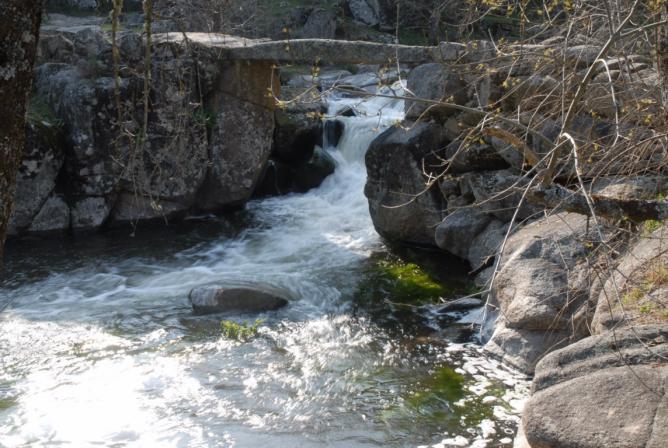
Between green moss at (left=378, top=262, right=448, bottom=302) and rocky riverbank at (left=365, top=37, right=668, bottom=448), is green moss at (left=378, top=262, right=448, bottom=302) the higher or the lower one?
the lower one

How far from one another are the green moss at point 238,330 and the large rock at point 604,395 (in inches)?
125

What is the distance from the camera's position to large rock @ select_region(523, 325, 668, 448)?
3947mm

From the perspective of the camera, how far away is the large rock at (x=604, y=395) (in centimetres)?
395

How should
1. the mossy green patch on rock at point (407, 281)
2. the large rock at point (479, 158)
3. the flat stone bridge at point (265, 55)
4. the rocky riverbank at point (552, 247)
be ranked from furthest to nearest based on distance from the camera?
1. the flat stone bridge at point (265, 55)
2. the large rock at point (479, 158)
3. the mossy green patch on rock at point (407, 281)
4. the rocky riverbank at point (552, 247)

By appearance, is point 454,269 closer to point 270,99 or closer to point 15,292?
point 270,99

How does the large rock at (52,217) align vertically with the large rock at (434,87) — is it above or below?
Answer: below

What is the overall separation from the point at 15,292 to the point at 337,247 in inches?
155

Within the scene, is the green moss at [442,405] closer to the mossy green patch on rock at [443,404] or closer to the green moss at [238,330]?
the mossy green patch on rock at [443,404]

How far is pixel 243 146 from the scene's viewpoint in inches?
440

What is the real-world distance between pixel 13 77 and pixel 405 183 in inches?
296

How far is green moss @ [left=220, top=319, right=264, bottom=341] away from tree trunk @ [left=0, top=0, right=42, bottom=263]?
16.5 ft

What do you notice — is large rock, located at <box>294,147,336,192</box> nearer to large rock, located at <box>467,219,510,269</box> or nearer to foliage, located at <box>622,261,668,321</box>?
large rock, located at <box>467,219,510,269</box>

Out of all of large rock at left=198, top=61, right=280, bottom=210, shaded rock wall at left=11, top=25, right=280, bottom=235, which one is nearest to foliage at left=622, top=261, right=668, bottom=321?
shaded rock wall at left=11, top=25, right=280, bottom=235

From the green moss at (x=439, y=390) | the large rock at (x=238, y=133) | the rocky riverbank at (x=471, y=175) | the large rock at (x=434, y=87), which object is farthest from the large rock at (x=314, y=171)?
the green moss at (x=439, y=390)
